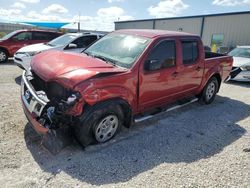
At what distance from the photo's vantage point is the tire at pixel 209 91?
239 inches

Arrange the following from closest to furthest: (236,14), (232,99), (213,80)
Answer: (213,80) < (232,99) < (236,14)

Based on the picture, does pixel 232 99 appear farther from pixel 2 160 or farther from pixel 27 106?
pixel 2 160

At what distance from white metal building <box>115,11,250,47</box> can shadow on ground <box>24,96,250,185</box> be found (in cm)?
1615

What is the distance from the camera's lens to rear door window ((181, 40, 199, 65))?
4.97 meters

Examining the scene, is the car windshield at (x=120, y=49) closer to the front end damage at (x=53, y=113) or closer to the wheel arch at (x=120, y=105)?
the wheel arch at (x=120, y=105)

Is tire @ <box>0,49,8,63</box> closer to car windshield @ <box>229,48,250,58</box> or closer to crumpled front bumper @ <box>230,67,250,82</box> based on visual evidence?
crumpled front bumper @ <box>230,67,250,82</box>

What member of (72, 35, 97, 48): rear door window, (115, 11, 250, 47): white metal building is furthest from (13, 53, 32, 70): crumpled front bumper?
(115, 11, 250, 47): white metal building

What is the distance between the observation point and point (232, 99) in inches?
273

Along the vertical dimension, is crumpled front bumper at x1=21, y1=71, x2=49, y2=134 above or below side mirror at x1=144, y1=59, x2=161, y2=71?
below

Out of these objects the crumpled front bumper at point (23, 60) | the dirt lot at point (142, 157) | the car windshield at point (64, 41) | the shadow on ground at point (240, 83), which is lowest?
the dirt lot at point (142, 157)

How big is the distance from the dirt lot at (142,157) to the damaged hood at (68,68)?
1102 mm

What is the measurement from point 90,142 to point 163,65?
196cm

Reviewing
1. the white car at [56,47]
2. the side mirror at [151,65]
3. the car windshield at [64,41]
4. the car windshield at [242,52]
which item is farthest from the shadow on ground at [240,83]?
the car windshield at [64,41]

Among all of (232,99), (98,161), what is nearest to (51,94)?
(98,161)
